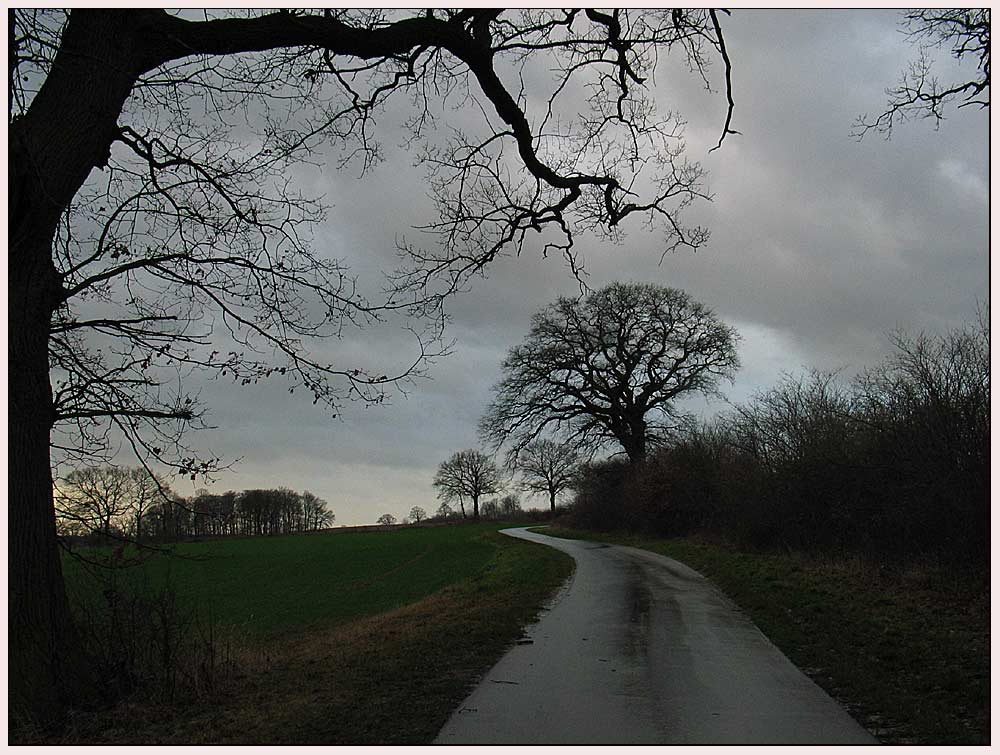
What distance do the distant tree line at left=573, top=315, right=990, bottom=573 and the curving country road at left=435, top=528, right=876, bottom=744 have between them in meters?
4.15

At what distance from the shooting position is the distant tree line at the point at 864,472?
13102 mm

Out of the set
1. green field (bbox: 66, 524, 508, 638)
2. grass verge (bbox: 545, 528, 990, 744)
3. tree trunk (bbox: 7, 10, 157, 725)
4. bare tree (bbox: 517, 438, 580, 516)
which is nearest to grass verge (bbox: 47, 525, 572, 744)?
tree trunk (bbox: 7, 10, 157, 725)

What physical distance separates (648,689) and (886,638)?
4252 millimetres

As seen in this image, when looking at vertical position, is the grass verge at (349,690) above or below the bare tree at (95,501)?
below

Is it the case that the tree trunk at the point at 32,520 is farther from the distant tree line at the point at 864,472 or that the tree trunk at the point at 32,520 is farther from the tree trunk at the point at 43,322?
the distant tree line at the point at 864,472

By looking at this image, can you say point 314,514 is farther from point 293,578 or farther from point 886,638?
point 886,638

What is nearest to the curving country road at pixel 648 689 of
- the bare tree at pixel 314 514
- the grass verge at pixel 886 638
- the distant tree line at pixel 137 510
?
the grass verge at pixel 886 638

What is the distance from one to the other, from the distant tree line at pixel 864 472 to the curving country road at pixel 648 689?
4.15 m

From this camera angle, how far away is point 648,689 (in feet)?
25.2

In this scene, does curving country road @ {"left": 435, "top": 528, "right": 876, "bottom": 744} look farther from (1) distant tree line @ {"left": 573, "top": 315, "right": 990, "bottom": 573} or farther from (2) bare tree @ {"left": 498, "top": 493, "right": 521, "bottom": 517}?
(2) bare tree @ {"left": 498, "top": 493, "right": 521, "bottom": 517}

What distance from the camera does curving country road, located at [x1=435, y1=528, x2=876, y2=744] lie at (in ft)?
20.2

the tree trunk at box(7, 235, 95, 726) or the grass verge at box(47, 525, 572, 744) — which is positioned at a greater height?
the tree trunk at box(7, 235, 95, 726)

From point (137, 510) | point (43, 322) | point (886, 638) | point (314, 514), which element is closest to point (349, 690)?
point (137, 510)

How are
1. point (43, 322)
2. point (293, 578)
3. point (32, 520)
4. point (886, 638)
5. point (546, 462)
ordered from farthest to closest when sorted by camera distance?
point (546, 462) < point (293, 578) < point (886, 638) < point (43, 322) < point (32, 520)
